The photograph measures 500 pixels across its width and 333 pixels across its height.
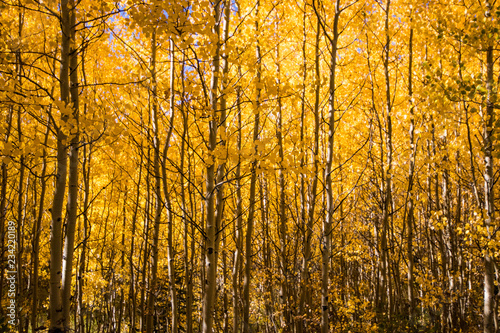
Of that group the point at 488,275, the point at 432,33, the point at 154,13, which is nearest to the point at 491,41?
the point at 432,33

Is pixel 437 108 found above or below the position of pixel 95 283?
above

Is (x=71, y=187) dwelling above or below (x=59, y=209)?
above

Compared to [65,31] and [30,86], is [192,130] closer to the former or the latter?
[30,86]

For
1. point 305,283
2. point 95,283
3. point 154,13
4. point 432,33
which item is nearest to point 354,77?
point 432,33

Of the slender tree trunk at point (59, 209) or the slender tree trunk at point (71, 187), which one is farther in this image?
the slender tree trunk at point (71, 187)

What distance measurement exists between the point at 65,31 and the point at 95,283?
7.84 m

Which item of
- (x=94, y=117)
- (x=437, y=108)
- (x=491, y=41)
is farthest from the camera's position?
(x=437, y=108)

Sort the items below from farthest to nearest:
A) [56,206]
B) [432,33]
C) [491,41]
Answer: [432,33], [491,41], [56,206]

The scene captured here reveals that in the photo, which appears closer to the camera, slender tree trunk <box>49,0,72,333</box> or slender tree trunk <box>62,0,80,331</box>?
slender tree trunk <box>49,0,72,333</box>

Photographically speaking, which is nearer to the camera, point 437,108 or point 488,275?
point 437,108

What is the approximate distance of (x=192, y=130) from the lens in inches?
261

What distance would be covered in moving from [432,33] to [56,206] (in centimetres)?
502

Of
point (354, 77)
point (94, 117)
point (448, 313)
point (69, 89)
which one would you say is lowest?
point (448, 313)

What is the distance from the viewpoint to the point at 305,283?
17.1 feet
